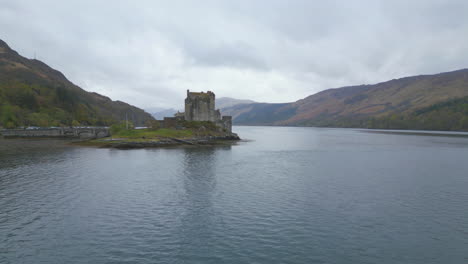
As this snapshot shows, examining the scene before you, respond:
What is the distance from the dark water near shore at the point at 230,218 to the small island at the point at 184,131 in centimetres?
4693

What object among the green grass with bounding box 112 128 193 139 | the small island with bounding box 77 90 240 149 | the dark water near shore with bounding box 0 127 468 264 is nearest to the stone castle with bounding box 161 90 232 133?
the small island with bounding box 77 90 240 149

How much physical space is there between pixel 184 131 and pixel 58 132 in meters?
66.0

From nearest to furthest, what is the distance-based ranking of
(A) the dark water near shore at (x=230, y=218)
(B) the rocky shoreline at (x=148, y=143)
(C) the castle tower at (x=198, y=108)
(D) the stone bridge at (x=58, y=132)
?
1. (A) the dark water near shore at (x=230, y=218)
2. (B) the rocky shoreline at (x=148, y=143)
3. (D) the stone bridge at (x=58, y=132)
4. (C) the castle tower at (x=198, y=108)

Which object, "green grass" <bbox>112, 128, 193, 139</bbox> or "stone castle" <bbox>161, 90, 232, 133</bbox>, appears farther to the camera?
"stone castle" <bbox>161, 90, 232, 133</bbox>

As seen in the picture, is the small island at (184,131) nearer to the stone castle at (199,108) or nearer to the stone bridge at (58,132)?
the stone castle at (199,108)

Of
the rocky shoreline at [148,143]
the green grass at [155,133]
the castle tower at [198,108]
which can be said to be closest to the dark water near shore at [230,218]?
the rocky shoreline at [148,143]

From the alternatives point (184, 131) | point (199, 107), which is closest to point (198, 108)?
point (199, 107)

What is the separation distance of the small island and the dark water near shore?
154 feet

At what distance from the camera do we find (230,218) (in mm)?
24031

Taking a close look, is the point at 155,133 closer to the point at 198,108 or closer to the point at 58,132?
the point at 198,108

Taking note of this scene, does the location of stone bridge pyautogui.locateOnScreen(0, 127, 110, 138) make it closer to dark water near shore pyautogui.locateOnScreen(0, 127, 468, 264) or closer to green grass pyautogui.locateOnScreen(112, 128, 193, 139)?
green grass pyautogui.locateOnScreen(112, 128, 193, 139)

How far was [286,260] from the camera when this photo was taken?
669 inches

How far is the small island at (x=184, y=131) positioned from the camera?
90500 mm

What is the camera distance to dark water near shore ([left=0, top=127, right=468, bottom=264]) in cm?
1769
